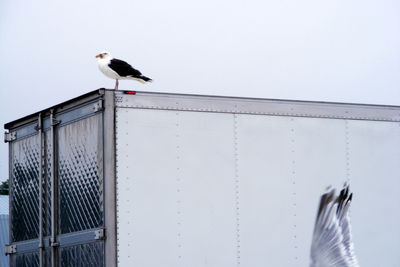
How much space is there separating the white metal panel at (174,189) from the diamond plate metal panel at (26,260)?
1.41m

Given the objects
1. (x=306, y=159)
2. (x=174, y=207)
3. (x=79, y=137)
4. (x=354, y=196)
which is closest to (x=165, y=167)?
(x=174, y=207)

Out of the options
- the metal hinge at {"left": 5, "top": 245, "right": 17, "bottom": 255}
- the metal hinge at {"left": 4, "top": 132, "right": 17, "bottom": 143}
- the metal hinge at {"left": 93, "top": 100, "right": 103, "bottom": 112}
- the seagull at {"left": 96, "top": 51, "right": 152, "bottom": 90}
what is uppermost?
the seagull at {"left": 96, "top": 51, "right": 152, "bottom": 90}

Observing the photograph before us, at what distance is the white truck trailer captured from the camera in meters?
7.25

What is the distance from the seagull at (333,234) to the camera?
314 inches

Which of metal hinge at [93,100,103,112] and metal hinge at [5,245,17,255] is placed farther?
metal hinge at [5,245,17,255]

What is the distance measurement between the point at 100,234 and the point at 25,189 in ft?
5.30

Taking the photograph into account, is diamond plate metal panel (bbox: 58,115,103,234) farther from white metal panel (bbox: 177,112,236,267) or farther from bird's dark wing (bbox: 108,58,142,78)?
bird's dark wing (bbox: 108,58,142,78)

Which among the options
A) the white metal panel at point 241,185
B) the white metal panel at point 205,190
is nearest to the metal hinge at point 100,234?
the white metal panel at point 241,185

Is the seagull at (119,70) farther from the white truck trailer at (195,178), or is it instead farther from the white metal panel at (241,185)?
the white metal panel at (241,185)

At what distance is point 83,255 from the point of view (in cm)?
744

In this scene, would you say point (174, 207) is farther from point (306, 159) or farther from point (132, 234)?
point (306, 159)

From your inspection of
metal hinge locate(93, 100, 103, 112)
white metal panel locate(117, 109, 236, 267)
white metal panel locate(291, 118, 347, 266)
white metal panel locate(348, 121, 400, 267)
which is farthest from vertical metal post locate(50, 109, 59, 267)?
white metal panel locate(348, 121, 400, 267)

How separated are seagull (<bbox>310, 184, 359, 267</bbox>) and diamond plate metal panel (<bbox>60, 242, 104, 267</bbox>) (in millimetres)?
2046

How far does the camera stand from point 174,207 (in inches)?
289
